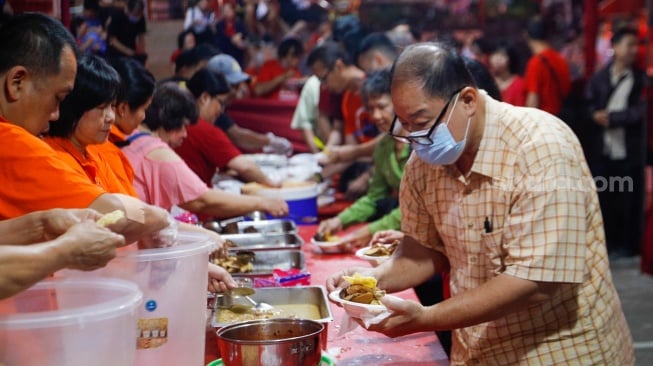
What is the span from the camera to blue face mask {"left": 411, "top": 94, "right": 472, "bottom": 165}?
231 centimetres

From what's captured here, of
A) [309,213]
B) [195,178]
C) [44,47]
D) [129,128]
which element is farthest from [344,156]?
[44,47]

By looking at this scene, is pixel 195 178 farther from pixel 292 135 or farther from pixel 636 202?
pixel 636 202

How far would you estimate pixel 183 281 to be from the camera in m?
1.96

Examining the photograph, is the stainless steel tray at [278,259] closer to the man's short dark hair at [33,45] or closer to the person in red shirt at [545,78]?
the man's short dark hair at [33,45]

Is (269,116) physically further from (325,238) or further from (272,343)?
(272,343)

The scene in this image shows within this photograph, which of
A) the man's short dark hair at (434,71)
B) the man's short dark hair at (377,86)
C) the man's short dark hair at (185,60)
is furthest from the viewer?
the man's short dark hair at (185,60)

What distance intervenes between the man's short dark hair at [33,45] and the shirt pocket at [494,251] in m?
1.28

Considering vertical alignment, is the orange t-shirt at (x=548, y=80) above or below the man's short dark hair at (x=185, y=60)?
below

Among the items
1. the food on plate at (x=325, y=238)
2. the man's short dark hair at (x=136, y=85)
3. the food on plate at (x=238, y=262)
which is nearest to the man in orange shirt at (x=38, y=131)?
the man's short dark hair at (x=136, y=85)

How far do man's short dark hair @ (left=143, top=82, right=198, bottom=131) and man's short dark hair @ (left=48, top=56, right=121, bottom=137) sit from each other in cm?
139

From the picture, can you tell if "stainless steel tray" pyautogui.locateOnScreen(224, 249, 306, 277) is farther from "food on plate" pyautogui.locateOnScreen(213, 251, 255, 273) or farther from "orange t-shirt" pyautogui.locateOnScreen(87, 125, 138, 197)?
"orange t-shirt" pyautogui.locateOnScreen(87, 125, 138, 197)

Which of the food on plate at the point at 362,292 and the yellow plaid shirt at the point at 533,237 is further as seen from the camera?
the food on plate at the point at 362,292

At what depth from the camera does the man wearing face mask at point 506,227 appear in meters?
2.17

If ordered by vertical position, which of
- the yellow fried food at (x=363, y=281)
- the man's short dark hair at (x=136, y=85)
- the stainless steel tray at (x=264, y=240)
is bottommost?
the stainless steel tray at (x=264, y=240)
